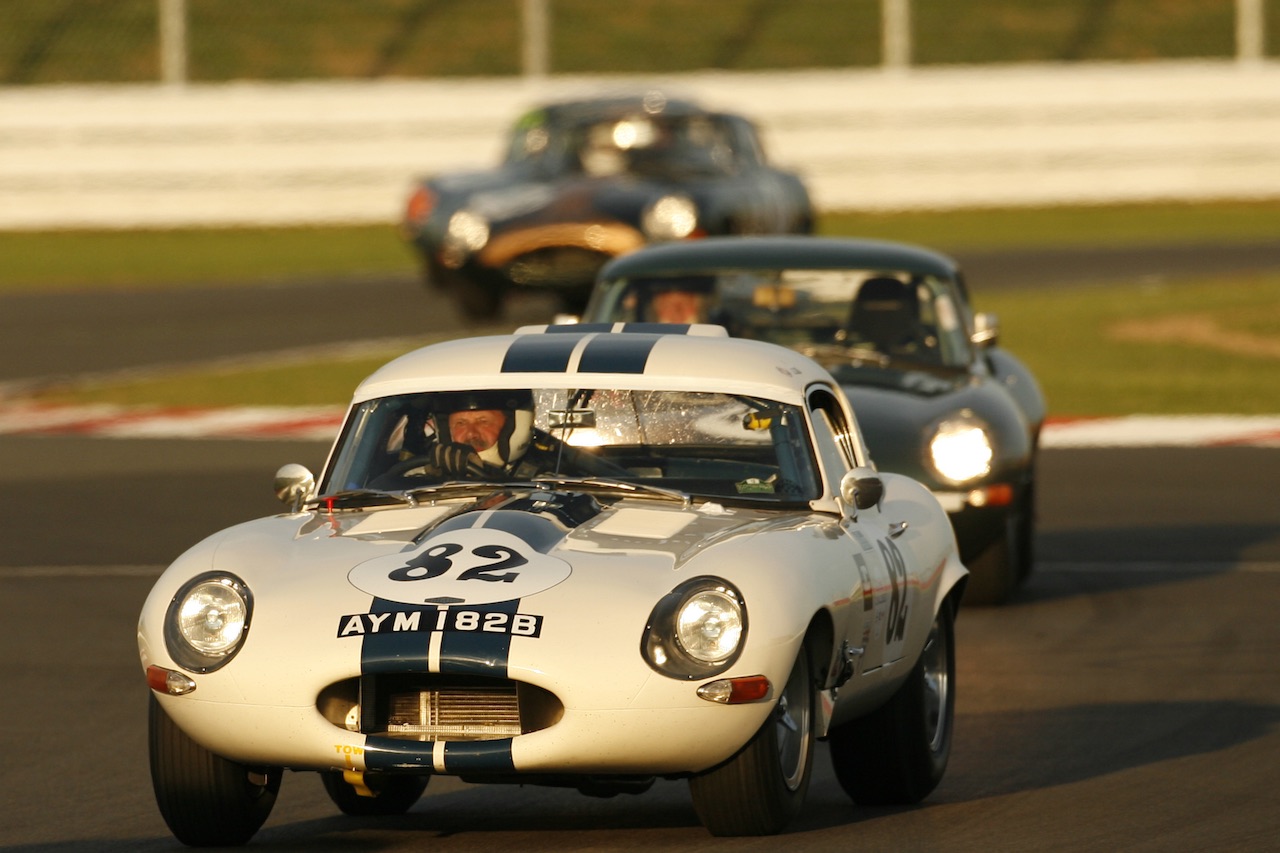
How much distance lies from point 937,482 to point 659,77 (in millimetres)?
25687

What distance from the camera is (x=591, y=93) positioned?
3250 centimetres

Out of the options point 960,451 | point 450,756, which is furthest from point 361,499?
point 960,451

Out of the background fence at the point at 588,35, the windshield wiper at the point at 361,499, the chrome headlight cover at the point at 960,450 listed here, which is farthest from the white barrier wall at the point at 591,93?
the windshield wiper at the point at 361,499

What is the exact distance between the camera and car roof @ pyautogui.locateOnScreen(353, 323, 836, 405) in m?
7.09

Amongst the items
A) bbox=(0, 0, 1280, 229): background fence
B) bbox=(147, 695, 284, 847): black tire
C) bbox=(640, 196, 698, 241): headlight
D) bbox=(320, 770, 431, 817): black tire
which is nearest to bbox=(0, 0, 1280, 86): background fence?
bbox=(0, 0, 1280, 229): background fence

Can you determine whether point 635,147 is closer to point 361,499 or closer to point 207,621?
point 361,499

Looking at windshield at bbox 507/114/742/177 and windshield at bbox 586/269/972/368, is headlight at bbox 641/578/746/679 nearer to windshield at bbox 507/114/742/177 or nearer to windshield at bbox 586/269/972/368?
windshield at bbox 586/269/972/368

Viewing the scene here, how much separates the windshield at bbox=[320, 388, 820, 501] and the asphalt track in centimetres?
85

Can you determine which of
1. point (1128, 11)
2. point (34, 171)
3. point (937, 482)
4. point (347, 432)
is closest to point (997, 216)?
point (1128, 11)

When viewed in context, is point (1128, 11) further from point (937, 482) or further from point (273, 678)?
point (273, 678)

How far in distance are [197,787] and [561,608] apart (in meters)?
0.99

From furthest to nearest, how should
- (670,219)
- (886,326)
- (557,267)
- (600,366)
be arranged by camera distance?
Answer: (557,267) → (670,219) → (886,326) → (600,366)

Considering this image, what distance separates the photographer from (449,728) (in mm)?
5949

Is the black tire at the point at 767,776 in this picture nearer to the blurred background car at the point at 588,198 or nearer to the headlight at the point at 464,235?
the blurred background car at the point at 588,198
